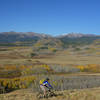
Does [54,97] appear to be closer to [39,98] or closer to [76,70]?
[39,98]

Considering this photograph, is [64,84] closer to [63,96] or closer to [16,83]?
[16,83]

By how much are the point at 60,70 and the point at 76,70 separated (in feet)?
18.6

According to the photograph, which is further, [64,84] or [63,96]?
[64,84]

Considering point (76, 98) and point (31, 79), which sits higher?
point (76, 98)

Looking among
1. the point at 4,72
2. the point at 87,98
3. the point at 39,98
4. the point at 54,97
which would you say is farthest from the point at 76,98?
→ the point at 4,72

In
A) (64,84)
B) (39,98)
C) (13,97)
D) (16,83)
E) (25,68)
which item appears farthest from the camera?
(25,68)

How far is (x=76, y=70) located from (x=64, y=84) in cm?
1893

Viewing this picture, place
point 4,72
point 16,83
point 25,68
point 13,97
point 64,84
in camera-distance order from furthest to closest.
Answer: point 25,68 < point 4,72 < point 16,83 < point 64,84 < point 13,97

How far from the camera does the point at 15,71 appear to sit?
152 feet

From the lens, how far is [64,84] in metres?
33.5

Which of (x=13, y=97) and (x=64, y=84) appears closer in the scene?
(x=13, y=97)

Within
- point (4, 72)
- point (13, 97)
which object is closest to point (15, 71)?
point (4, 72)

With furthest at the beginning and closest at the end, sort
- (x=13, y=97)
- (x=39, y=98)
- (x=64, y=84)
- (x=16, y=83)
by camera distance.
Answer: (x=16, y=83) → (x=64, y=84) → (x=13, y=97) → (x=39, y=98)

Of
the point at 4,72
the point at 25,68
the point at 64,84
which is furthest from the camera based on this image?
the point at 25,68
